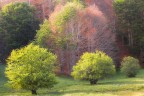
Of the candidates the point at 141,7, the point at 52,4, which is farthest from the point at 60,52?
the point at 141,7

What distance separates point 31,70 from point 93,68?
9.27 meters

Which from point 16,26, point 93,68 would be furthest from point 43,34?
point 93,68

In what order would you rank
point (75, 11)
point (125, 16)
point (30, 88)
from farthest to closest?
point (125, 16), point (75, 11), point (30, 88)

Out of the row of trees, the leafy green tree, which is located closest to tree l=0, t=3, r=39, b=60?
the leafy green tree

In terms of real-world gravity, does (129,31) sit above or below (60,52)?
above

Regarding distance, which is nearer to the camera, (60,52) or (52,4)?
(60,52)

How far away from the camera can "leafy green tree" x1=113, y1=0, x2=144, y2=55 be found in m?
66.5

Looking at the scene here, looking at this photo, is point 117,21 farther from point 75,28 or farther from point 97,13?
point 75,28

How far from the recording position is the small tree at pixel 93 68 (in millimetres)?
44500

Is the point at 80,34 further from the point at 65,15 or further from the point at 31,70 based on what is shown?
the point at 31,70

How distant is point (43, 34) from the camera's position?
5797 centimetres

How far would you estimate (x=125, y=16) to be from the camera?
66688mm

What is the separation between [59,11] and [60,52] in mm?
6706

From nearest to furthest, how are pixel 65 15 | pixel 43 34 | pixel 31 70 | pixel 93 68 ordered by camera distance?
pixel 31 70
pixel 93 68
pixel 65 15
pixel 43 34
